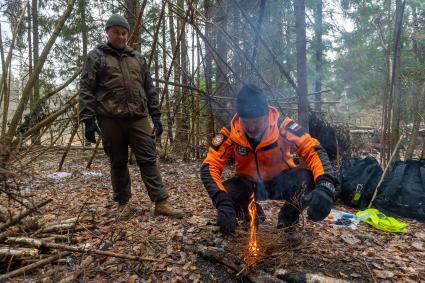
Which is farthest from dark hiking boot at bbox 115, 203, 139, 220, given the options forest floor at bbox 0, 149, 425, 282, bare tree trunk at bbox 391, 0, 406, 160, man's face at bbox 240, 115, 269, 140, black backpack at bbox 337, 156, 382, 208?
bare tree trunk at bbox 391, 0, 406, 160

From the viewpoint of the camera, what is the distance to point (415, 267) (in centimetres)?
301

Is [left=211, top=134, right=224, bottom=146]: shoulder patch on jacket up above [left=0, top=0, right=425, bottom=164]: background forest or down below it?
below

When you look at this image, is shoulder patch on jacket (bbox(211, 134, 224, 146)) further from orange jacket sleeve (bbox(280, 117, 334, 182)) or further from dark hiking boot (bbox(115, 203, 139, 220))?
dark hiking boot (bbox(115, 203, 139, 220))

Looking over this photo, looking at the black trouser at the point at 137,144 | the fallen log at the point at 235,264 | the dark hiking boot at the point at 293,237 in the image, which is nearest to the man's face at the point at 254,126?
the dark hiking boot at the point at 293,237

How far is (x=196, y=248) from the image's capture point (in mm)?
3102

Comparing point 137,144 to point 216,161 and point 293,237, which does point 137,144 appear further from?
point 293,237

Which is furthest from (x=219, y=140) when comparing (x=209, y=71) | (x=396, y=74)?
(x=209, y=71)

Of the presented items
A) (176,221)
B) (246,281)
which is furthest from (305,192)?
(176,221)

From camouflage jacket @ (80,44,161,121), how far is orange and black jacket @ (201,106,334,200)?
1179 millimetres

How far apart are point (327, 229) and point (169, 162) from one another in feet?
16.7

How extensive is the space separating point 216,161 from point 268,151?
1.63 feet

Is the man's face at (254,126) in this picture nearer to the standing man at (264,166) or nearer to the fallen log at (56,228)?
the standing man at (264,166)

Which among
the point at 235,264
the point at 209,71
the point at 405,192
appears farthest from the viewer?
the point at 209,71

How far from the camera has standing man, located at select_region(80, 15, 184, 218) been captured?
380 centimetres
